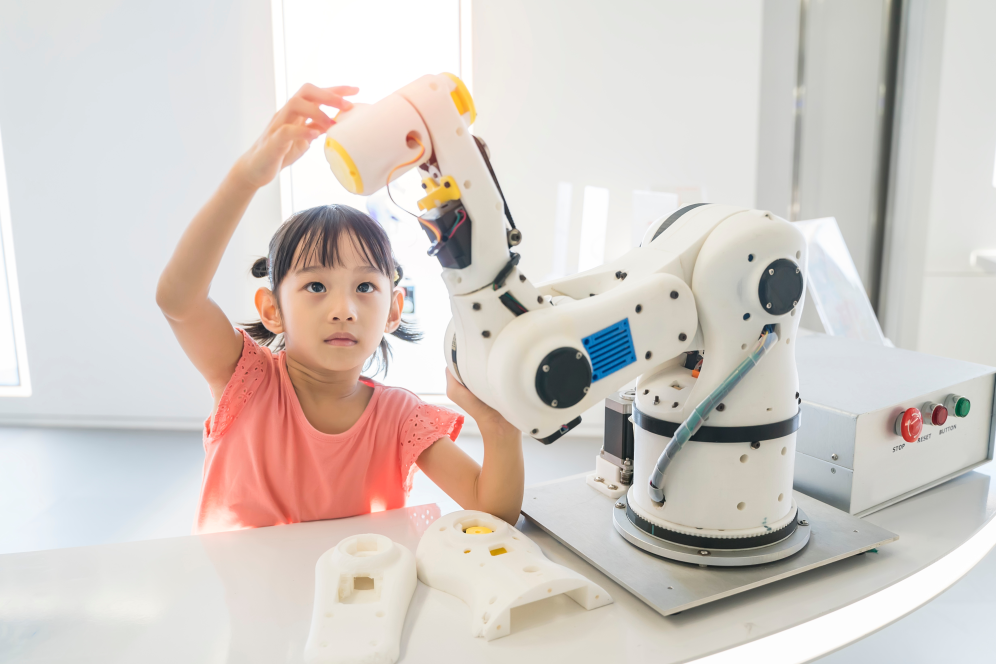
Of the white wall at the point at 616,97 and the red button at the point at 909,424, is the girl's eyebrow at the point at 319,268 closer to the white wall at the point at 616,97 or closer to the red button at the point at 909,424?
the red button at the point at 909,424

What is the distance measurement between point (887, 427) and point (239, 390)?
1.15m

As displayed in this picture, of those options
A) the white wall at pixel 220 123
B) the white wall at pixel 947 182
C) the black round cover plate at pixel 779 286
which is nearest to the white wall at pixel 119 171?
the white wall at pixel 220 123

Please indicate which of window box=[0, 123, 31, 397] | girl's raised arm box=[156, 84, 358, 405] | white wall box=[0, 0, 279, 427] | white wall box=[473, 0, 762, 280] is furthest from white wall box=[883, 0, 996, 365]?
window box=[0, 123, 31, 397]

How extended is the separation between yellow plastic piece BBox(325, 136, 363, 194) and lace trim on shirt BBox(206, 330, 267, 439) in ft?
2.48

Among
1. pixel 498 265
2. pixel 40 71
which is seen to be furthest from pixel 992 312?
pixel 40 71

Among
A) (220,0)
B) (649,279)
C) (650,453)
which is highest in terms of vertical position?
(220,0)

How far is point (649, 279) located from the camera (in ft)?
2.45

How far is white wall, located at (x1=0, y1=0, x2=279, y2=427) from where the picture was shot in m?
2.81

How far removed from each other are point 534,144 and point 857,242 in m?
1.78

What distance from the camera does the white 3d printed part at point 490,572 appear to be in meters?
0.70

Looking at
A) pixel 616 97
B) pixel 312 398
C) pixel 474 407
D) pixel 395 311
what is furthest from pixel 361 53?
pixel 474 407

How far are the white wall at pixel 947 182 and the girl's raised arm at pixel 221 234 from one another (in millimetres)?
3033

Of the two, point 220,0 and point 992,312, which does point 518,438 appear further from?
point 992,312

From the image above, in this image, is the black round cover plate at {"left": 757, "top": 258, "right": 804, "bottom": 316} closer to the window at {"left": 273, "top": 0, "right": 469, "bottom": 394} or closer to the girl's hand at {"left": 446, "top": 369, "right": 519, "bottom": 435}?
the girl's hand at {"left": 446, "top": 369, "right": 519, "bottom": 435}
